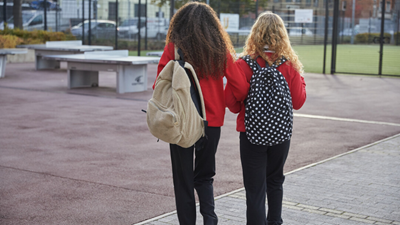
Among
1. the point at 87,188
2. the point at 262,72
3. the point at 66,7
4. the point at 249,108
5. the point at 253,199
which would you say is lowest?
the point at 87,188

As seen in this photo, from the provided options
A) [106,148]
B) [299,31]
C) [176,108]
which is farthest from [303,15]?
[176,108]

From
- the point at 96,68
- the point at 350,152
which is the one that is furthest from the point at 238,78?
the point at 96,68

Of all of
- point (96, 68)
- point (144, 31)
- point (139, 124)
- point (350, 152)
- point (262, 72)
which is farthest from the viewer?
point (144, 31)

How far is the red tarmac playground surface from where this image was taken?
4621 millimetres

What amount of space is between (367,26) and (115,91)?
12101 millimetres

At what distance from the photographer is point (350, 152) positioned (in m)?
6.94

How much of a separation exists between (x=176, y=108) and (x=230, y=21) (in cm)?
1995

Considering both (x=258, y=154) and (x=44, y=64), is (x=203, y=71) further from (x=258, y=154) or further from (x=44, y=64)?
(x=44, y=64)

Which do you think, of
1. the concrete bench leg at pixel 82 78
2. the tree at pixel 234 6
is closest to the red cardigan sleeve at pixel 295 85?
the concrete bench leg at pixel 82 78

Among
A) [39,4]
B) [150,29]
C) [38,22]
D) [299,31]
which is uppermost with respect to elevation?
[39,4]

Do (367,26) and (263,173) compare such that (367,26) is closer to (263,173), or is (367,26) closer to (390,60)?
(390,60)

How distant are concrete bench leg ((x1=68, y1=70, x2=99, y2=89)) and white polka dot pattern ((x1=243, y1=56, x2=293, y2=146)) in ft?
36.8

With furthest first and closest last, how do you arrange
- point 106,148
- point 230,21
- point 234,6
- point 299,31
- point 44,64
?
point 234,6 < point 230,21 < point 299,31 < point 44,64 < point 106,148

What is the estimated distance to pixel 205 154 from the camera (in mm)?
3609
